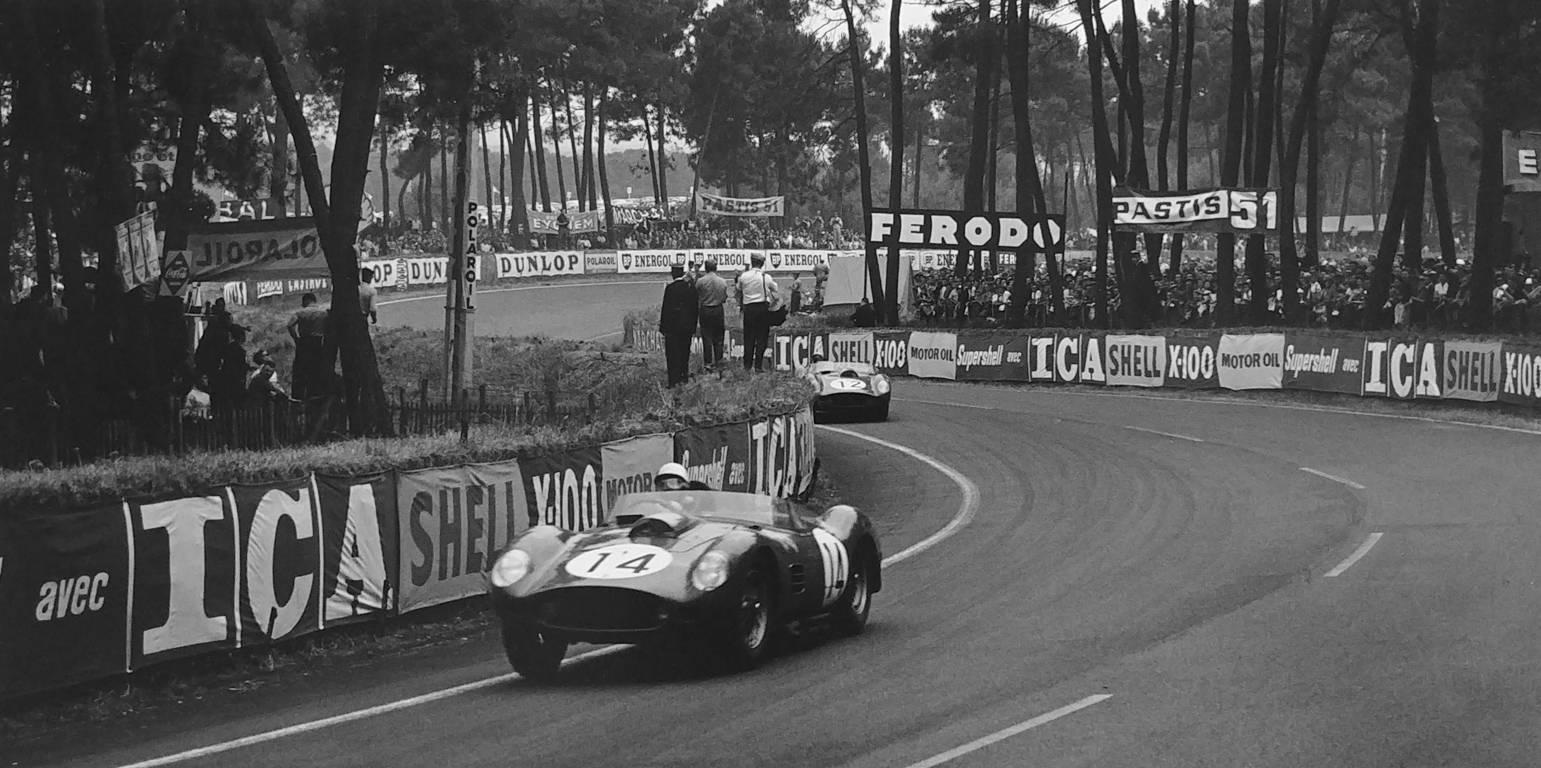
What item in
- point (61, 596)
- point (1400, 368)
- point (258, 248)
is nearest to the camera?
point (61, 596)

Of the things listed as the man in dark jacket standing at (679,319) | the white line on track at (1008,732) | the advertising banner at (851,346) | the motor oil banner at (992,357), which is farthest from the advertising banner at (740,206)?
the white line on track at (1008,732)

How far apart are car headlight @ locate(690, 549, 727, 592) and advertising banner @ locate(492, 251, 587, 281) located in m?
56.7

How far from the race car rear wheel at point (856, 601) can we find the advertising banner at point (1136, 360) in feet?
79.8

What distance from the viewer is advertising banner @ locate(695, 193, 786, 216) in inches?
3290

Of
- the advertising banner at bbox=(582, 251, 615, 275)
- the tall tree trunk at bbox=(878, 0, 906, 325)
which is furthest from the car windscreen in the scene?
the advertising banner at bbox=(582, 251, 615, 275)

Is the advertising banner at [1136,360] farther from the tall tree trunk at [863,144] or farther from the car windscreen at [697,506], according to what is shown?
the car windscreen at [697,506]

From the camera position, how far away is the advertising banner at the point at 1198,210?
37406mm

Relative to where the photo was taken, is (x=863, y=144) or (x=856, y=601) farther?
(x=863, y=144)

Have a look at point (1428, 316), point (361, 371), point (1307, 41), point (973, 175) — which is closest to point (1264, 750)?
point (361, 371)

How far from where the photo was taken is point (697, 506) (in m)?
11.9

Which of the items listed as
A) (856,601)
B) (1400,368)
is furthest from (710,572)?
(1400,368)

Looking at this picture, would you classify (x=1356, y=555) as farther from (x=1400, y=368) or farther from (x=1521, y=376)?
(x=1400, y=368)

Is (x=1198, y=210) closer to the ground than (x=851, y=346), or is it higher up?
higher up

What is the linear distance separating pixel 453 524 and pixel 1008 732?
5767mm
